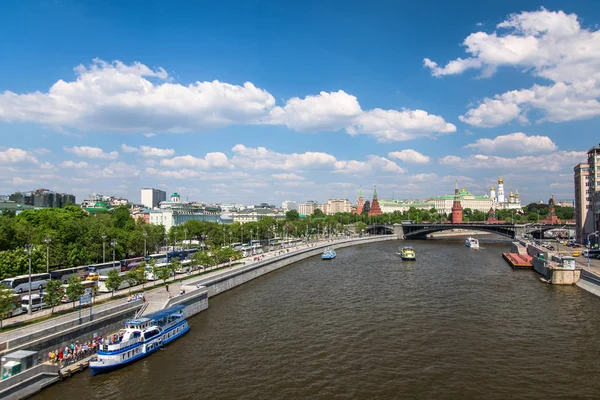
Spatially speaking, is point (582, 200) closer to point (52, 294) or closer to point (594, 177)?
point (594, 177)

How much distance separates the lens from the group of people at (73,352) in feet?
77.3

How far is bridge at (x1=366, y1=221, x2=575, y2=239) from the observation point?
113 metres

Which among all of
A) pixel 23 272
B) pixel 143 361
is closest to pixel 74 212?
pixel 23 272

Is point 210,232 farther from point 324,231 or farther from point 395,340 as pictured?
point 395,340

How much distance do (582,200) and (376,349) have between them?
85828 mm

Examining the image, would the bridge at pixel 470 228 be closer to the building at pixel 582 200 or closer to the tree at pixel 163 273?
the building at pixel 582 200

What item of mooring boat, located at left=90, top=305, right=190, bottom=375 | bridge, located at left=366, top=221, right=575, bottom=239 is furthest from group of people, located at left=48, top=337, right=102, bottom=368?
bridge, located at left=366, top=221, right=575, bottom=239

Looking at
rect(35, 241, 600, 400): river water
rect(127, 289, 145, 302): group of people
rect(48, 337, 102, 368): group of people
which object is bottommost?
rect(35, 241, 600, 400): river water

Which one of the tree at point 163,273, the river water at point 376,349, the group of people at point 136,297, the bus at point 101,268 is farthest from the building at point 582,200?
the bus at point 101,268

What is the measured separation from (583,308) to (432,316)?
1526cm

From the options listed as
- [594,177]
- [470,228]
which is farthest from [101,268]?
[470,228]

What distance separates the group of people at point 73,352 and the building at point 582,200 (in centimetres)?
9365

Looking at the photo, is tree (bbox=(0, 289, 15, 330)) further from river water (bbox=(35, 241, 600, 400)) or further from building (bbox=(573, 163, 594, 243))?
building (bbox=(573, 163, 594, 243))

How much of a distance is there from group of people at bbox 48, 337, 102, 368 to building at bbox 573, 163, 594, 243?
307 feet
